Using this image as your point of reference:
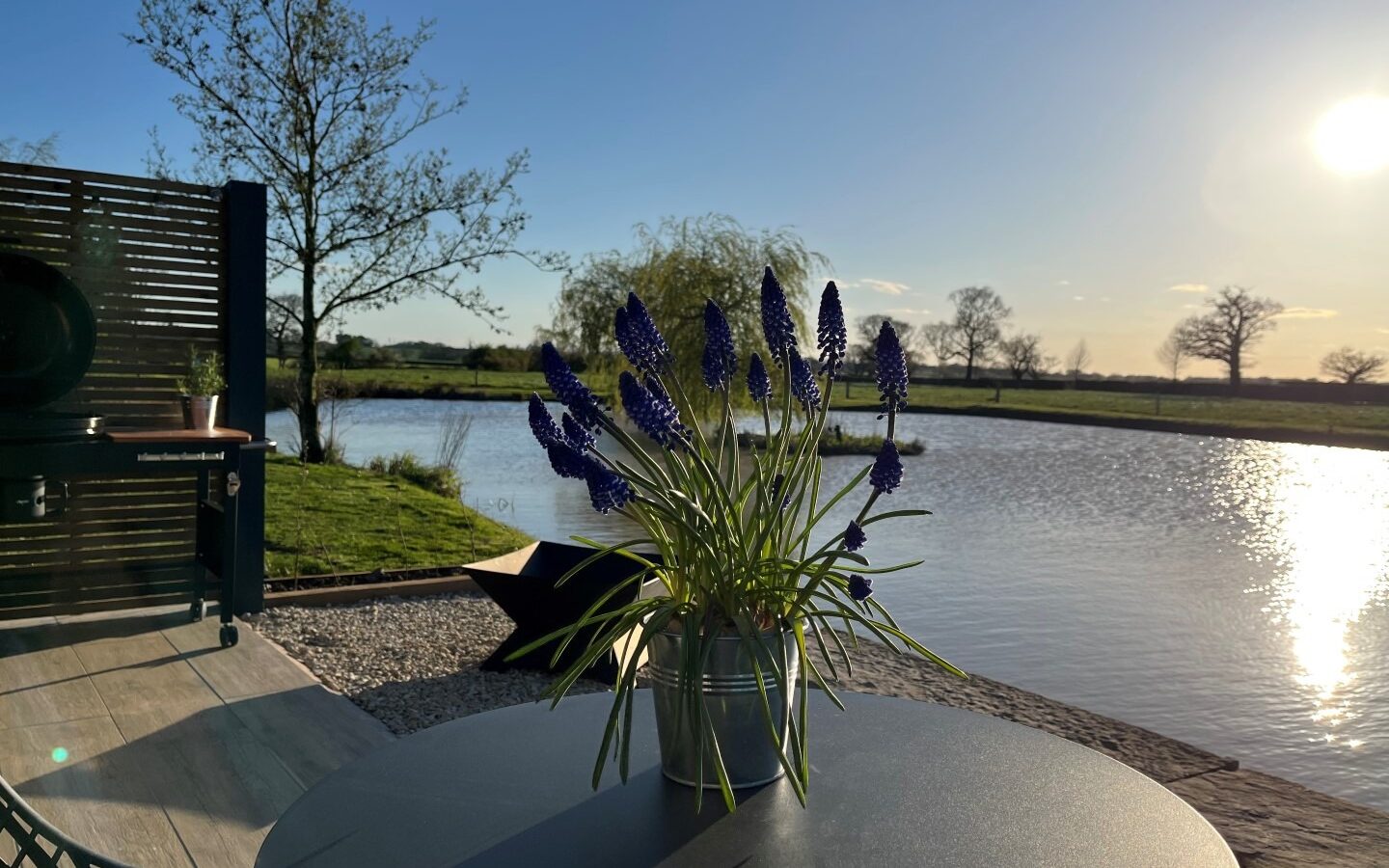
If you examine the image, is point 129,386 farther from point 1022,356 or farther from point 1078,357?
point 1078,357

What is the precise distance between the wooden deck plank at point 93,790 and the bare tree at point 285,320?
9.79 metres

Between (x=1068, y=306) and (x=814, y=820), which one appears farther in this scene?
(x=1068, y=306)

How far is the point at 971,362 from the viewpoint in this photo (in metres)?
37.1

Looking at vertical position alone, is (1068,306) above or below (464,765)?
above

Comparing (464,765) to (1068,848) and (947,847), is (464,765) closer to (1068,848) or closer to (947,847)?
(947,847)

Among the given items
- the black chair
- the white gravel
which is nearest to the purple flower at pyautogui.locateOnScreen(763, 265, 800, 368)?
the black chair

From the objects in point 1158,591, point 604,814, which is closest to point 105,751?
point 604,814

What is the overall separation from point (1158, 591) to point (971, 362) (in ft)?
103

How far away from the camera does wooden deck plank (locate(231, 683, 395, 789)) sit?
280 centimetres

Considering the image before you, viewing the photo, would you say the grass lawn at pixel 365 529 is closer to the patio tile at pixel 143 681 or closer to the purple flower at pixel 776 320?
the patio tile at pixel 143 681

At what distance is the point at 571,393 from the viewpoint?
44.9 inches

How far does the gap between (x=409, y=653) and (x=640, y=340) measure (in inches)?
121

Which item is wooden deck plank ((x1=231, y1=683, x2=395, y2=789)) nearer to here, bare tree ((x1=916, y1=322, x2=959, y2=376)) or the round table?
the round table

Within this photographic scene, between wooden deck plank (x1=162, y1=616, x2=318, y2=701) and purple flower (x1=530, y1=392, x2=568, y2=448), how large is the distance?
265 cm
